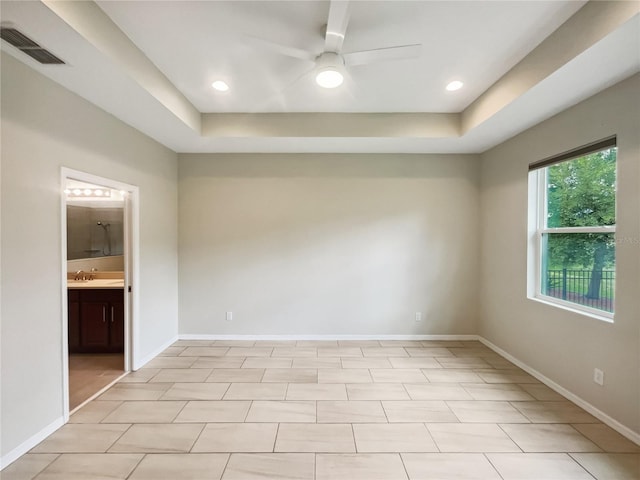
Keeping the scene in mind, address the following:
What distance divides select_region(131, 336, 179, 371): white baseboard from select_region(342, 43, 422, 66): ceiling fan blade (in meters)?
3.70

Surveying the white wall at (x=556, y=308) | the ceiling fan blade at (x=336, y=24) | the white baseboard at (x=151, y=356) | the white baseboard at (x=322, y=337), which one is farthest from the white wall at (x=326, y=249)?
the ceiling fan blade at (x=336, y=24)

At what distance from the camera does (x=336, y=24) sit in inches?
71.4

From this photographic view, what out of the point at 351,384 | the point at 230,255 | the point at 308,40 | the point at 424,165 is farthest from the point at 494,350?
the point at 308,40

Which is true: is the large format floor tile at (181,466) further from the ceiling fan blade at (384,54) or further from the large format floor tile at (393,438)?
the ceiling fan blade at (384,54)

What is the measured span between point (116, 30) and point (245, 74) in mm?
958

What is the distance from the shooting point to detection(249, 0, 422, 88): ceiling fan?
1.76 meters

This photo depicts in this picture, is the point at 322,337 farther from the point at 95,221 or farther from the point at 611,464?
the point at 95,221

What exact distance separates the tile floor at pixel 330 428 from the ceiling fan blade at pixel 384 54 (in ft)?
8.84

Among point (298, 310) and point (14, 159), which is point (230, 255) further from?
point (14, 159)

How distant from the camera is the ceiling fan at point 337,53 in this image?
5.77 feet

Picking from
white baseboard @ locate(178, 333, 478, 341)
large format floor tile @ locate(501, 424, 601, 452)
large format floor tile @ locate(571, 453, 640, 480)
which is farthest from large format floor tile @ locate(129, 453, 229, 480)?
large format floor tile @ locate(571, 453, 640, 480)

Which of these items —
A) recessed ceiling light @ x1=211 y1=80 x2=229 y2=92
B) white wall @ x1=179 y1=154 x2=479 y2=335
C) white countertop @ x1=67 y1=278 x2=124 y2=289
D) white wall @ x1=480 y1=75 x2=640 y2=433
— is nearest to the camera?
white wall @ x1=480 y1=75 x2=640 y2=433

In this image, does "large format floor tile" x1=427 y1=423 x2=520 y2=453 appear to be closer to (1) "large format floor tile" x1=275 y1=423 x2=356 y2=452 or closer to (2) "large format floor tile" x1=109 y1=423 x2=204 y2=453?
(1) "large format floor tile" x1=275 y1=423 x2=356 y2=452

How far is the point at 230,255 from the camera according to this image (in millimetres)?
4293
